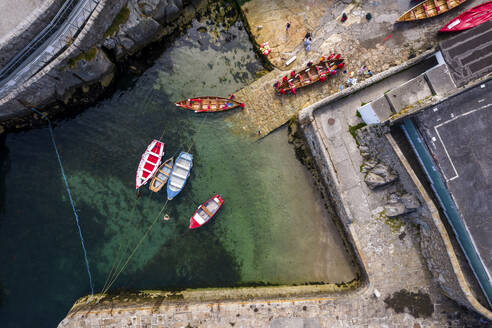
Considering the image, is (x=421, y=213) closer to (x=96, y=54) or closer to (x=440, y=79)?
(x=440, y=79)

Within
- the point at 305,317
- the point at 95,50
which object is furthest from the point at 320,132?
the point at 95,50

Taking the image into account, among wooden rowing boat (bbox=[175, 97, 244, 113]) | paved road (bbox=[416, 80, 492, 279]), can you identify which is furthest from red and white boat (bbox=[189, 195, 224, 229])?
paved road (bbox=[416, 80, 492, 279])

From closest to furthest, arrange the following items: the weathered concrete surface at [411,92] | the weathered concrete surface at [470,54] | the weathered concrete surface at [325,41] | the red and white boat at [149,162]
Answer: the weathered concrete surface at [470,54]
the weathered concrete surface at [411,92]
the weathered concrete surface at [325,41]
the red and white boat at [149,162]

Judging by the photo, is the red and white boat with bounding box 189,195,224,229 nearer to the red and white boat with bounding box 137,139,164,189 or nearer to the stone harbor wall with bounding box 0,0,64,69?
the red and white boat with bounding box 137,139,164,189

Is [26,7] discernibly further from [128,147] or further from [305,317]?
[305,317]

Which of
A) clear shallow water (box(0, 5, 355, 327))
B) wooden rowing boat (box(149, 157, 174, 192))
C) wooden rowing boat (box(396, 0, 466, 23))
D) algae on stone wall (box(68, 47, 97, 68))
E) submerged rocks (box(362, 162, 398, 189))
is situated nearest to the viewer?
algae on stone wall (box(68, 47, 97, 68))

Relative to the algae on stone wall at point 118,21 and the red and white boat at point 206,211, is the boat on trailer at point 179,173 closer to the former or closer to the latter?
the red and white boat at point 206,211

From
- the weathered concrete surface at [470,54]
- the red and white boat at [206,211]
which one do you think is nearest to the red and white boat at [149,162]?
the red and white boat at [206,211]

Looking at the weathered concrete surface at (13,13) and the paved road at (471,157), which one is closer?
the paved road at (471,157)
